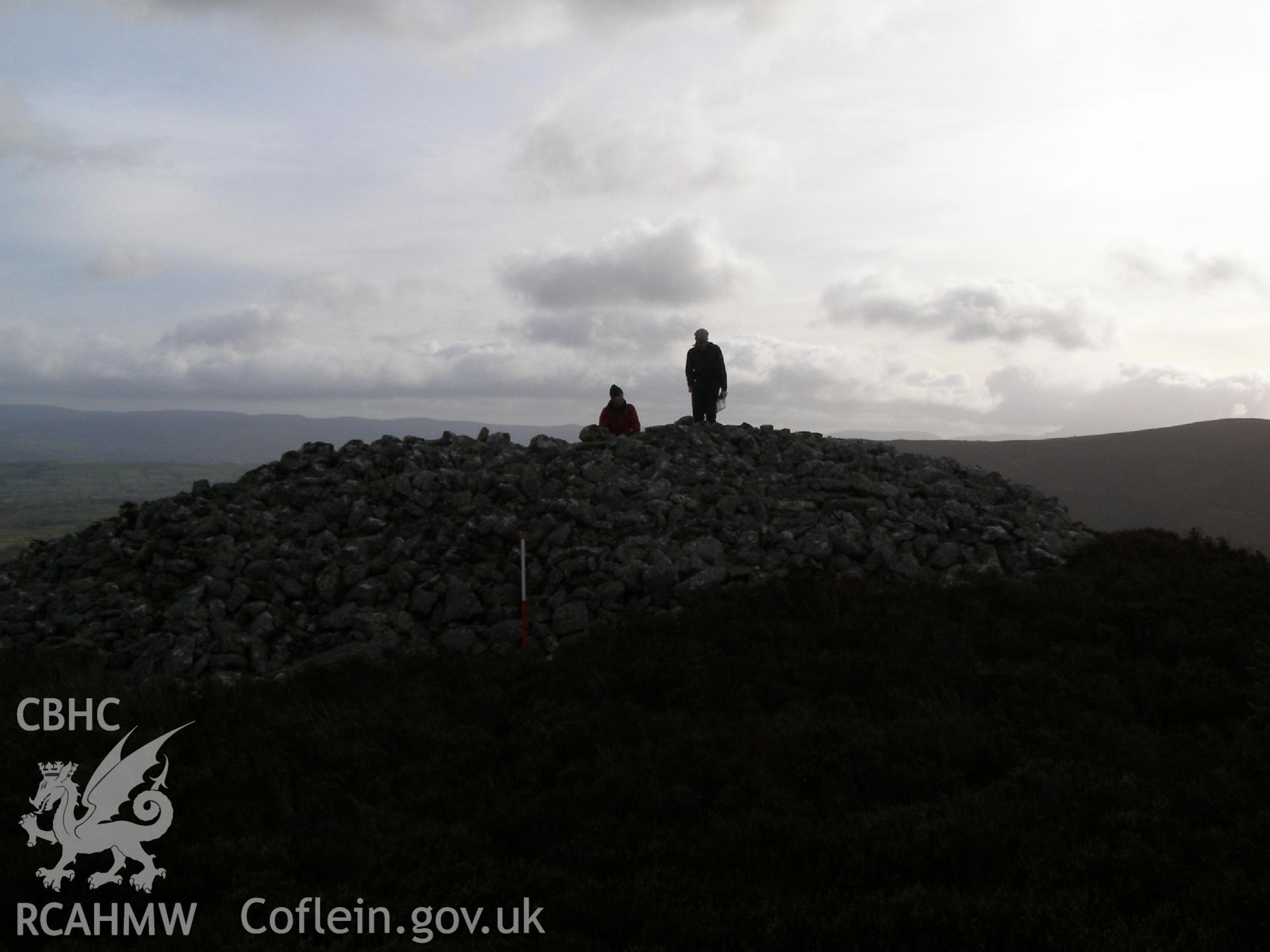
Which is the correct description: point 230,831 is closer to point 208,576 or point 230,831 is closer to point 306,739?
point 306,739

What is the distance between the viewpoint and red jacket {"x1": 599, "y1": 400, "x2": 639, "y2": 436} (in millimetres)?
19875

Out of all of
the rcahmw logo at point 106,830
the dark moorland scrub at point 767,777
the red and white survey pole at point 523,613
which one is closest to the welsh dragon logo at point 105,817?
the rcahmw logo at point 106,830

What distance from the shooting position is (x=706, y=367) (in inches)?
793

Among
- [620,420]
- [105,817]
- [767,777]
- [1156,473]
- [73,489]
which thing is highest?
[620,420]

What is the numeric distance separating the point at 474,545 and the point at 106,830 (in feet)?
25.8

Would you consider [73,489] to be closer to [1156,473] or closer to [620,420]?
[620,420]

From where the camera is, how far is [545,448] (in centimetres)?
1867

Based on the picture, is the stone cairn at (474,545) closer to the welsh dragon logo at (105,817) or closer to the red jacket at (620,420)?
the red jacket at (620,420)

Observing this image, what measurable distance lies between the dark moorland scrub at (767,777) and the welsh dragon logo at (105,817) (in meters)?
0.16

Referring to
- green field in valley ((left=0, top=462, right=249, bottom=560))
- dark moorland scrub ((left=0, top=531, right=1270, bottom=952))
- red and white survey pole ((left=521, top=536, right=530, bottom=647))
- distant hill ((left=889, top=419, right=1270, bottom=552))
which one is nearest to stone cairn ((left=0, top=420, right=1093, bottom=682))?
red and white survey pole ((left=521, top=536, right=530, bottom=647))

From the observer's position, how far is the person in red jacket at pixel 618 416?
19.9 m

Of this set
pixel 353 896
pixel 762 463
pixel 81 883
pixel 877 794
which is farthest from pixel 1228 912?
pixel 762 463

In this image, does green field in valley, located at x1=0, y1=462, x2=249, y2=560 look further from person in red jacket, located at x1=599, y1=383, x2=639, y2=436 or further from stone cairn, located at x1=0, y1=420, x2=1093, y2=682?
person in red jacket, located at x1=599, y1=383, x2=639, y2=436

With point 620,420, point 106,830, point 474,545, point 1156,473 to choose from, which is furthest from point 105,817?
point 1156,473
